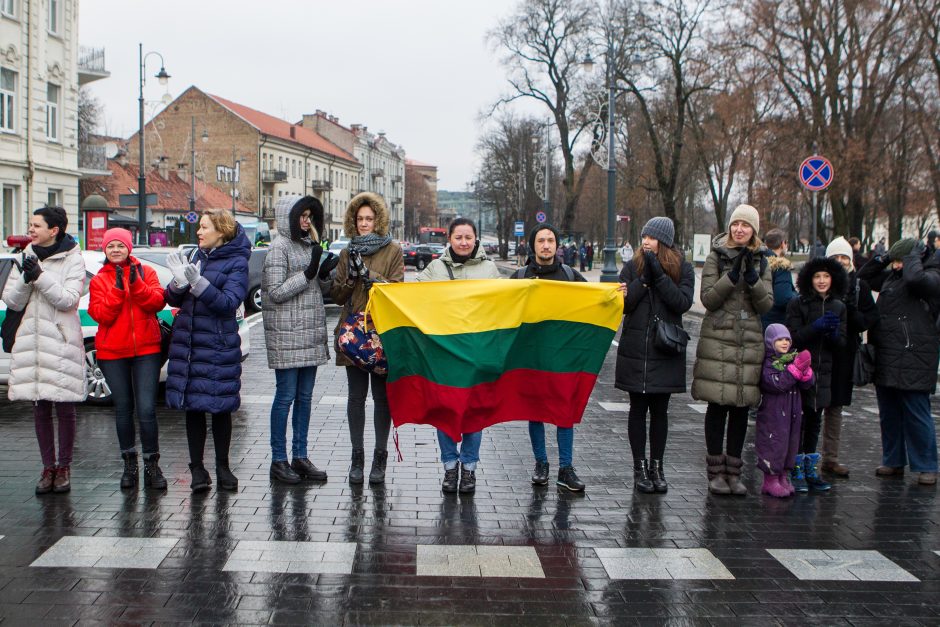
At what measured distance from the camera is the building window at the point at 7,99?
31234mm

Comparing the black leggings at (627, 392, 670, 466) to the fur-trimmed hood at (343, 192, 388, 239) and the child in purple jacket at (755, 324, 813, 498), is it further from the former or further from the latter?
the fur-trimmed hood at (343, 192, 388, 239)

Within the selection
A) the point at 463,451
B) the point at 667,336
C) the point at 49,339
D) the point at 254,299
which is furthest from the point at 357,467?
the point at 254,299

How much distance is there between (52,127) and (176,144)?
Answer: 53208 mm

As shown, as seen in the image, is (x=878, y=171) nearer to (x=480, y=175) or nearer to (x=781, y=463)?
(x=781, y=463)

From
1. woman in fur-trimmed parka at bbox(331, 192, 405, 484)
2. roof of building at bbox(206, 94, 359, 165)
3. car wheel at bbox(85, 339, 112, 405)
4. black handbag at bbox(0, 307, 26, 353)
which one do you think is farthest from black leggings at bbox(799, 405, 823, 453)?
roof of building at bbox(206, 94, 359, 165)

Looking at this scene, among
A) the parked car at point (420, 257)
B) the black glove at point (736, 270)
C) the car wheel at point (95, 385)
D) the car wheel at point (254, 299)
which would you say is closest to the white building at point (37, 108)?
the car wheel at point (254, 299)

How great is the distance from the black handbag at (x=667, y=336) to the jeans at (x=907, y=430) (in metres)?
1.95

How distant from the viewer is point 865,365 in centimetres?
730

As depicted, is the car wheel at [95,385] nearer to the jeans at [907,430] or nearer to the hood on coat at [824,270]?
the hood on coat at [824,270]

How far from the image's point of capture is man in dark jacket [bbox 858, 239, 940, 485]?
7156 mm

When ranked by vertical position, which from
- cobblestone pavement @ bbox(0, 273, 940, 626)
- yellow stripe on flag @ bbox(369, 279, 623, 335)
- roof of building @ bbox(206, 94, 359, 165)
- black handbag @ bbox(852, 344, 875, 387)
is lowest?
cobblestone pavement @ bbox(0, 273, 940, 626)

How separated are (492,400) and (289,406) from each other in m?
1.49

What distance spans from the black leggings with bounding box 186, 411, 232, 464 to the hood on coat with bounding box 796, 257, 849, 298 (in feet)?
14.3

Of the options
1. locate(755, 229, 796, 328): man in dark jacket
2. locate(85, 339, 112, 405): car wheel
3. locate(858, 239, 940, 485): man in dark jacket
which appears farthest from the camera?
locate(85, 339, 112, 405): car wheel
